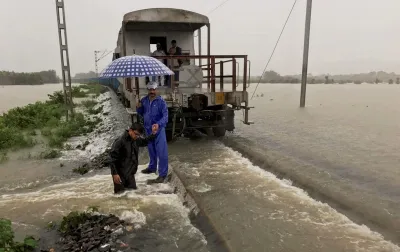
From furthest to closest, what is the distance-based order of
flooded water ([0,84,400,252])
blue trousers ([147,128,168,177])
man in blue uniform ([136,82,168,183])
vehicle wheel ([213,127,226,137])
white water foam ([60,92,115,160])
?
vehicle wheel ([213,127,226,137]) < white water foam ([60,92,115,160]) < blue trousers ([147,128,168,177]) < man in blue uniform ([136,82,168,183]) < flooded water ([0,84,400,252])

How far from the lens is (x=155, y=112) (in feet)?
18.3

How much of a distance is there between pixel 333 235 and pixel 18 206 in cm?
467

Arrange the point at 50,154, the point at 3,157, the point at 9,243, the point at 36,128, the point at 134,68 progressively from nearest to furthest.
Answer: the point at 9,243 < the point at 134,68 < the point at 3,157 < the point at 50,154 < the point at 36,128

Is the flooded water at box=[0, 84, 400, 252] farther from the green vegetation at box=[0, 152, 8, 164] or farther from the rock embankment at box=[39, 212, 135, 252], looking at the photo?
the green vegetation at box=[0, 152, 8, 164]

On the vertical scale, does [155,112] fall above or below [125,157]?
above

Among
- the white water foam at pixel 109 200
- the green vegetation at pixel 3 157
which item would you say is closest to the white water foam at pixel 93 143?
the green vegetation at pixel 3 157

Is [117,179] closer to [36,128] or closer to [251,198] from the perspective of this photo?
[251,198]

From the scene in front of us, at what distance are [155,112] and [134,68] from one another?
859mm

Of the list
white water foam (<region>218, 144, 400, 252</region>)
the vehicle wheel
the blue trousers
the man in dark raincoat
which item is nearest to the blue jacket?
the blue trousers

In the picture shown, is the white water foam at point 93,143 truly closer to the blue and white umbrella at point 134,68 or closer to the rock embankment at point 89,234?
the blue and white umbrella at point 134,68

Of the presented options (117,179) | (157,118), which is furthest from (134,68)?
(117,179)

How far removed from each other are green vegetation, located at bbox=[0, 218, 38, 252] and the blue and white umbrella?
8.40 ft

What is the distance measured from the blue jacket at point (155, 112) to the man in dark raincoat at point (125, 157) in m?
0.38

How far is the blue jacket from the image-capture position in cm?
552
